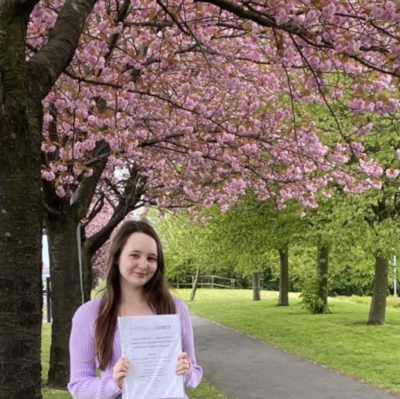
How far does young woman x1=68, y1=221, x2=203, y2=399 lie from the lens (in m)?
2.46

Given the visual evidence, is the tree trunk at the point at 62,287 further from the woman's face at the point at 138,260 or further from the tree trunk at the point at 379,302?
the tree trunk at the point at 379,302

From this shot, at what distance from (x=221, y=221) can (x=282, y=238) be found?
208 cm

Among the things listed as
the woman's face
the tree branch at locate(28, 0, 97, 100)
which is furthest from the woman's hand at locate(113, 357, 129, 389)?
the tree branch at locate(28, 0, 97, 100)

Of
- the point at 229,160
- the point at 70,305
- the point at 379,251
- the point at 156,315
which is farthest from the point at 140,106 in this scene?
the point at 379,251

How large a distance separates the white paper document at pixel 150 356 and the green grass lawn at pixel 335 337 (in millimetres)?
6784

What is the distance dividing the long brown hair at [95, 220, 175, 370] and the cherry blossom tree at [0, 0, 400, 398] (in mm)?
894

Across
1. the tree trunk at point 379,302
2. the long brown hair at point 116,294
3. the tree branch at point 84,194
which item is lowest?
the tree trunk at point 379,302

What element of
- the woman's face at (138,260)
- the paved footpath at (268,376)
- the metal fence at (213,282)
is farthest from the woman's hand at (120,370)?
the metal fence at (213,282)

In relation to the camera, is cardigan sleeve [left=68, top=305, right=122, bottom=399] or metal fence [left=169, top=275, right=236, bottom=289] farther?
metal fence [left=169, top=275, right=236, bottom=289]

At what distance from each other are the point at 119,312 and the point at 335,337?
1289 centimetres

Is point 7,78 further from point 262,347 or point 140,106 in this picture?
point 262,347

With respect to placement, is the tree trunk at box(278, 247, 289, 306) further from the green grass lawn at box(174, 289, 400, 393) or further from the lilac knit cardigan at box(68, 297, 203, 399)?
the lilac knit cardigan at box(68, 297, 203, 399)

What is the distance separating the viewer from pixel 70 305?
881 cm

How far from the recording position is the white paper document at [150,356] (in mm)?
2412
